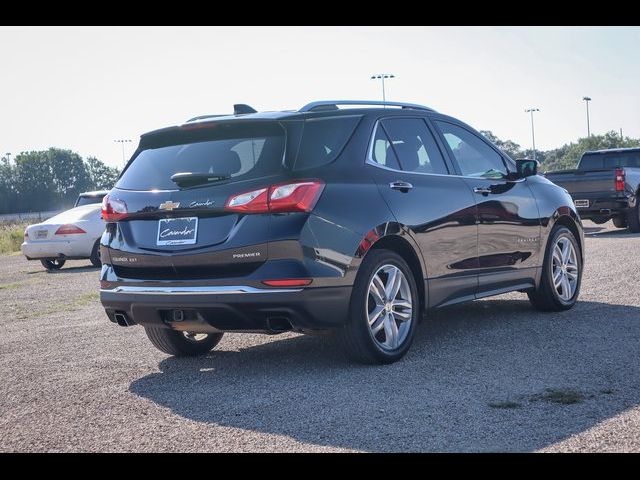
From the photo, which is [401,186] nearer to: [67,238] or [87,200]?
[67,238]

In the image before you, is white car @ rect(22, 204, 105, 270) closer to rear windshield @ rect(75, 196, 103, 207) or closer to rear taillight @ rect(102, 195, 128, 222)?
rear windshield @ rect(75, 196, 103, 207)

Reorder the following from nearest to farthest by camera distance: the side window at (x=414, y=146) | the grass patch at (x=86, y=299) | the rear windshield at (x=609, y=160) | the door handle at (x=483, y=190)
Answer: the side window at (x=414, y=146) → the door handle at (x=483, y=190) → the grass patch at (x=86, y=299) → the rear windshield at (x=609, y=160)

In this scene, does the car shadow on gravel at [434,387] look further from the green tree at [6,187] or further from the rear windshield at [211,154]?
the green tree at [6,187]

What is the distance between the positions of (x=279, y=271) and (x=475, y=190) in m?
2.40

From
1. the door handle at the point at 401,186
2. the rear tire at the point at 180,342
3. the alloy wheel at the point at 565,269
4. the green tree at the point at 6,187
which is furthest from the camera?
the green tree at the point at 6,187

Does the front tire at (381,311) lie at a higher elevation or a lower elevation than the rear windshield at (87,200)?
lower

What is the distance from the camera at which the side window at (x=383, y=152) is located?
21.8 ft

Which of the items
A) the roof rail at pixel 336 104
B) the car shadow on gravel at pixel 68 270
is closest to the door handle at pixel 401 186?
the roof rail at pixel 336 104

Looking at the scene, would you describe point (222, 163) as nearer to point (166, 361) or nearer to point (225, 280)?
point (225, 280)

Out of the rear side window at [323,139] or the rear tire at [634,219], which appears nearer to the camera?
the rear side window at [323,139]
